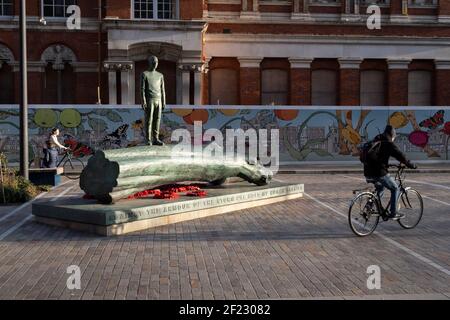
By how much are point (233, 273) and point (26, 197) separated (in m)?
8.52

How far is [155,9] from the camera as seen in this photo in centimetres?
2911

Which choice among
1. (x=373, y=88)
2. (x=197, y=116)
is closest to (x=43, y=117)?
(x=197, y=116)

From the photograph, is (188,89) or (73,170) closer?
(73,170)

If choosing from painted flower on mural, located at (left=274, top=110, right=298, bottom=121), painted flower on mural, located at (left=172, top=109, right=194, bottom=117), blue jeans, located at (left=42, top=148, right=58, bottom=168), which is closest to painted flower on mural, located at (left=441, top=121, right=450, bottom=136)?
painted flower on mural, located at (left=274, top=110, right=298, bottom=121)

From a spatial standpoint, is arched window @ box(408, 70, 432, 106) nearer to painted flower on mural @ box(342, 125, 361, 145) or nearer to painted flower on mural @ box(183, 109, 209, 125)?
painted flower on mural @ box(342, 125, 361, 145)

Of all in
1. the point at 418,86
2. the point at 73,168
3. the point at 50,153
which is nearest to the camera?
the point at 50,153

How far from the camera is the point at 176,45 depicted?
2862 centimetres

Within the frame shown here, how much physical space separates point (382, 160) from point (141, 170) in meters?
4.51

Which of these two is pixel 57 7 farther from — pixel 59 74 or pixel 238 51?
pixel 238 51

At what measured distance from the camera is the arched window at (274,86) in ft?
106

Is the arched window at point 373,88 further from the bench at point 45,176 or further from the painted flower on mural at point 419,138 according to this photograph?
the bench at point 45,176

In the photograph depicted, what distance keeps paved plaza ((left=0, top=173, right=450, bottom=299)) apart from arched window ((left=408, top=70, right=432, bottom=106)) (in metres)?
22.6

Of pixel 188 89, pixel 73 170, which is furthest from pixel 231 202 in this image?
pixel 188 89

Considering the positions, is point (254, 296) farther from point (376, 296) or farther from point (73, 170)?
point (73, 170)
